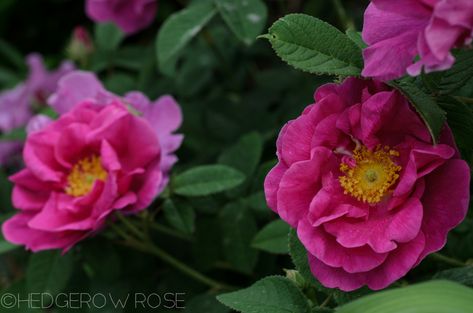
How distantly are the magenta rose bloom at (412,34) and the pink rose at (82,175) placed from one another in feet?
1.50

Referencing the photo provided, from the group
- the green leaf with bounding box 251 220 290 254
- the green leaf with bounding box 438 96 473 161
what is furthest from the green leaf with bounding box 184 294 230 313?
the green leaf with bounding box 438 96 473 161

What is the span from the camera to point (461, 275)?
0.87 meters

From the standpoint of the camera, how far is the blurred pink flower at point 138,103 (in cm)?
122

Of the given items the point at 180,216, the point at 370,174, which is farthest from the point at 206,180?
the point at 370,174

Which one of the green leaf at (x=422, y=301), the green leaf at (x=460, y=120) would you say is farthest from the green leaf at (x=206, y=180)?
the green leaf at (x=422, y=301)

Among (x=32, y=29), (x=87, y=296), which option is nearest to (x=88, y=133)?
(x=87, y=296)

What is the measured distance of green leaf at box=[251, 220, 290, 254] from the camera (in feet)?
3.64

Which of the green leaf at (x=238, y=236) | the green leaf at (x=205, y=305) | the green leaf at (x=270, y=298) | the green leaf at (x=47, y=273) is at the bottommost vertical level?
the green leaf at (x=205, y=305)

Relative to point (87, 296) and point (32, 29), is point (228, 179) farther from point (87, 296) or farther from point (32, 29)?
point (32, 29)

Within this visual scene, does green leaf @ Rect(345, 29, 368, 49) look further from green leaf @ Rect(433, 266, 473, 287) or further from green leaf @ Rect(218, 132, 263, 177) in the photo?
green leaf @ Rect(218, 132, 263, 177)

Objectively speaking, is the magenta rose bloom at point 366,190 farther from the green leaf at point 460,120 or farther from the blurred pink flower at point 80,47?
the blurred pink flower at point 80,47

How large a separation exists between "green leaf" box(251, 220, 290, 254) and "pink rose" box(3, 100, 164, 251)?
0.16m

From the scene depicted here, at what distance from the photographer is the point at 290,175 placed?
0.79m

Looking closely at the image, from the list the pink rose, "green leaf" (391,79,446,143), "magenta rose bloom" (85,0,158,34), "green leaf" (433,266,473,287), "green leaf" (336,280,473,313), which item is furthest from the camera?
"magenta rose bloom" (85,0,158,34)
